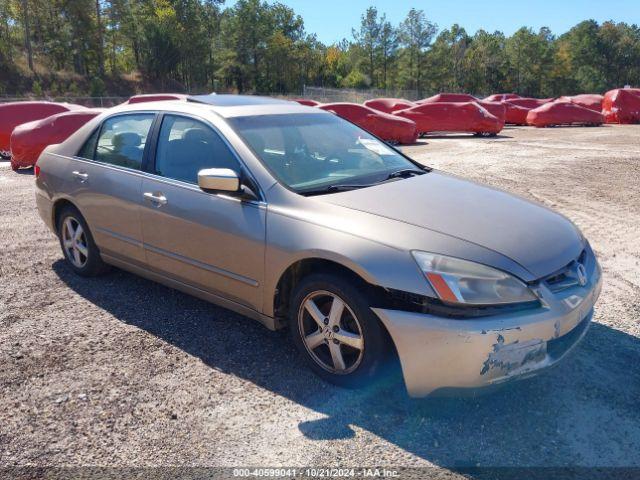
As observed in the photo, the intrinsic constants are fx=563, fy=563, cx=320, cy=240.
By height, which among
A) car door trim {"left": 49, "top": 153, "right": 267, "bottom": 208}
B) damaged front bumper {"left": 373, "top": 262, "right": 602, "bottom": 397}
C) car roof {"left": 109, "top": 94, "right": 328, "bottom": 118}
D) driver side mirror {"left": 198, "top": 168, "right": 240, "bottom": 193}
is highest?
car roof {"left": 109, "top": 94, "right": 328, "bottom": 118}

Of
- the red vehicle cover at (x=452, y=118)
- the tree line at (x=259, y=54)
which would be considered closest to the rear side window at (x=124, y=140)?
the red vehicle cover at (x=452, y=118)

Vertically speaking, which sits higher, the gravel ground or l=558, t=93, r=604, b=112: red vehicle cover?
l=558, t=93, r=604, b=112: red vehicle cover

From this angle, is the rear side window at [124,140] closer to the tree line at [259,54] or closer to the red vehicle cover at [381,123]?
the red vehicle cover at [381,123]

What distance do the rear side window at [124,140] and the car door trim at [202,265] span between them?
0.66 metres

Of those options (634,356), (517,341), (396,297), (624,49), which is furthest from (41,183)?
(624,49)

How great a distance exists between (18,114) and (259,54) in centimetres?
5585

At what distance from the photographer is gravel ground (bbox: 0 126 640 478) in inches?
107

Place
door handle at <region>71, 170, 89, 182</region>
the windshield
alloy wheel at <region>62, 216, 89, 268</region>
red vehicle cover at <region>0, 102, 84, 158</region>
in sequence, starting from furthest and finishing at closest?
red vehicle cover at <region>0, 102, 84, 158</region>
alloy wheel at <region>62, 216, 89, 268</region>
door handle at <region>71, 170, 89, 182</region>
the windshield

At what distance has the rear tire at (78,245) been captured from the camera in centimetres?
488

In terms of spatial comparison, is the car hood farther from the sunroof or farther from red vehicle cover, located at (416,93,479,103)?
red vehicle cover, located at (416,93,479,103)

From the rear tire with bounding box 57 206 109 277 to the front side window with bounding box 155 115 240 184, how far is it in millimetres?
1219

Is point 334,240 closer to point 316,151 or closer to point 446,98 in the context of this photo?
point 316,151

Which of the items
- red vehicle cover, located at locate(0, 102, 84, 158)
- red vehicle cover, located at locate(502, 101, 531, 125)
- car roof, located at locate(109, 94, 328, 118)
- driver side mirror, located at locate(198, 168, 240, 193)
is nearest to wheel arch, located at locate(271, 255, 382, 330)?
driver side mirror, located at locate(198, 168, 240, 193)

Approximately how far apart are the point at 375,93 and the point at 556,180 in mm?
45126
